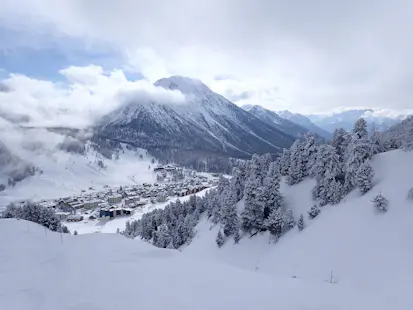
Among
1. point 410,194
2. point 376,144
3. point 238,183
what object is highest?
point 376,144

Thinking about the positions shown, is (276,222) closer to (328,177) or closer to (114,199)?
(328,177)

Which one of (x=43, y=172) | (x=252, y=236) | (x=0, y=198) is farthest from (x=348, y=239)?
(x=43, y=172)

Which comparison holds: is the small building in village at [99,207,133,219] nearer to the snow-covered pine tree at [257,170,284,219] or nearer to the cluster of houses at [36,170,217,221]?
the cluster of houses at [36,170,217,221]

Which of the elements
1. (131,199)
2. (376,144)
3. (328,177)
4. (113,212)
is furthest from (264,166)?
(131,199)

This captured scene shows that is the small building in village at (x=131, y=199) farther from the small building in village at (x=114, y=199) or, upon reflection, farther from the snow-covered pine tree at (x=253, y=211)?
the snow-covered pine tree at (x=253, y=211)

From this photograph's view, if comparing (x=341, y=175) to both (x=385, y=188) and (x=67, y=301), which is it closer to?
(x=385, y=188)

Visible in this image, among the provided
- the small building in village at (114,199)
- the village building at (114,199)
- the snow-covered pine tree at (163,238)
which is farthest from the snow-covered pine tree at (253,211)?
the small building in village at (114,199)

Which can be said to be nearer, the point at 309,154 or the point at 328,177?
the point at 328,177
